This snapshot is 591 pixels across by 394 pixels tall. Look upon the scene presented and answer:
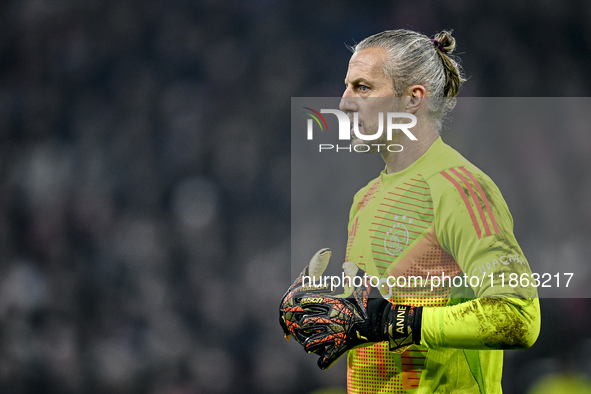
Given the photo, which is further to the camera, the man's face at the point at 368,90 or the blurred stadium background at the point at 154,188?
the blurred stadium background at the point at 154,188

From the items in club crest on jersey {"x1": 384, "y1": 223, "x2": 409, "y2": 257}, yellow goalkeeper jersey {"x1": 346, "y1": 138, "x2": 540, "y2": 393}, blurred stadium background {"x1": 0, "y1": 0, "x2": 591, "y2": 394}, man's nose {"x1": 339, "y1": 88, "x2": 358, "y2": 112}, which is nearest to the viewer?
yellow goalkeeper jersey {"x1": 346, "y1": 138, "x2": 540, "y2": 393}

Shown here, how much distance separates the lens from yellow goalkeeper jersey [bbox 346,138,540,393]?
1.05 m

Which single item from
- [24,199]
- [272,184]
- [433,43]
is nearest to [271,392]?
[272,184]

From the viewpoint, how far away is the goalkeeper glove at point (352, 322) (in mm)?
1108

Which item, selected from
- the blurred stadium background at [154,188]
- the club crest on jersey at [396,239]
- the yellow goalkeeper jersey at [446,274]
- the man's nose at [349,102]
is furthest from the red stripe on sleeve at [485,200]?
the blurred stadium background at [154,188]

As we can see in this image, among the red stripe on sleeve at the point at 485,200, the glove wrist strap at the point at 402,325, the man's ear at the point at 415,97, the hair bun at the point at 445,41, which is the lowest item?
the glove wrist strap at the point at 402,325

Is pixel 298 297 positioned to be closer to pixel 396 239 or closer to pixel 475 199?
pixel 396 239

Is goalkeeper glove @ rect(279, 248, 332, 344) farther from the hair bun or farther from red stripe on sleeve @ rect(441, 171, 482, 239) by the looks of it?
the hair bun

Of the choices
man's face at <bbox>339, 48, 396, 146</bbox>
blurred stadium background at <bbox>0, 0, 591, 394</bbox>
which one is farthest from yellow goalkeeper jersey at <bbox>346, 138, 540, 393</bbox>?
blurred stadium background at <bbox>0, 0, 591, 394</bbox>

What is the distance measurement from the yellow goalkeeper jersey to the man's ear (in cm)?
9

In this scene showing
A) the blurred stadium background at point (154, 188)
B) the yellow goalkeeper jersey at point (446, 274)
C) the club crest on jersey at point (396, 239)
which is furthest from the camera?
the blurred stadium background at point (154, 188)

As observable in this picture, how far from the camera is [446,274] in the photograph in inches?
46.1

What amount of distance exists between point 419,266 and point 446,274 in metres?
0.05

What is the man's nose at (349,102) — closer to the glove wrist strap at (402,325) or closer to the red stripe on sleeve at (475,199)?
the red stripe on sleeve at (475,199)
